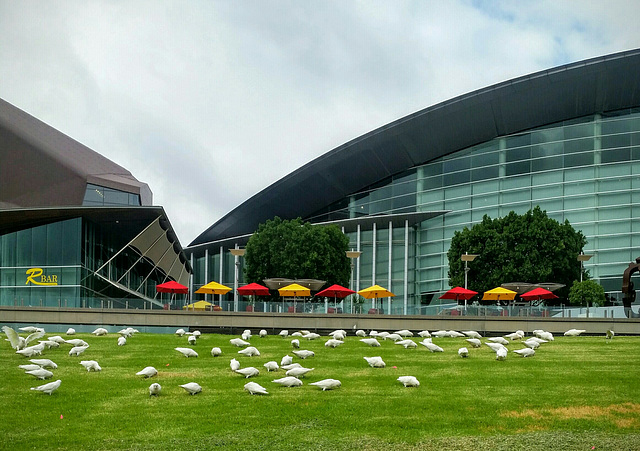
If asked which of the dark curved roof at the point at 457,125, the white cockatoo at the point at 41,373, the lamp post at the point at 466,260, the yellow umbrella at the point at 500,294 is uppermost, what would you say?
the dark curved roof at the point at 457,125

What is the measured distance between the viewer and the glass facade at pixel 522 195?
207ft

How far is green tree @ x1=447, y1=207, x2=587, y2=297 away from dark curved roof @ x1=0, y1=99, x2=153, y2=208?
107 feet

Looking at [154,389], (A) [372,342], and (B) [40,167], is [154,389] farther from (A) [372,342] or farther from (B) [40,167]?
(B) [40,167]

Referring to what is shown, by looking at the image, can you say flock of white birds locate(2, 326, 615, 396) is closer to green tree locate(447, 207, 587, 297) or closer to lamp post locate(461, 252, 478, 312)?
lamp post locate(461, 252, 478, 312)

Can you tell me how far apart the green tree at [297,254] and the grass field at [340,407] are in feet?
108

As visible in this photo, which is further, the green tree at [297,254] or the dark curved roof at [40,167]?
the dark curved roof at [40,167]

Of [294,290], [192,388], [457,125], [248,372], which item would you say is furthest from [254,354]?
[457,125]

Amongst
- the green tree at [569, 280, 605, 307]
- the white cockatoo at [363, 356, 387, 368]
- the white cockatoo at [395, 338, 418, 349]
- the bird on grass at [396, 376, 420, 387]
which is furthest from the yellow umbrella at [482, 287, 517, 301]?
the bird on grass at [396, 376, 420, 387]

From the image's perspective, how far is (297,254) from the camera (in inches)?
2346

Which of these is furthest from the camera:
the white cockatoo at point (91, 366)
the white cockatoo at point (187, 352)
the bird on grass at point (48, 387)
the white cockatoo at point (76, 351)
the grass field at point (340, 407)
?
the white cockatoo at point (187, 352)

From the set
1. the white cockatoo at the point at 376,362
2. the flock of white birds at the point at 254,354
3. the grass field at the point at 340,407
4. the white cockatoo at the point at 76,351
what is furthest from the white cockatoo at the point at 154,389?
the white cockatoo at the point at 76,351

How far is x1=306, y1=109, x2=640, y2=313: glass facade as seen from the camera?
207ft

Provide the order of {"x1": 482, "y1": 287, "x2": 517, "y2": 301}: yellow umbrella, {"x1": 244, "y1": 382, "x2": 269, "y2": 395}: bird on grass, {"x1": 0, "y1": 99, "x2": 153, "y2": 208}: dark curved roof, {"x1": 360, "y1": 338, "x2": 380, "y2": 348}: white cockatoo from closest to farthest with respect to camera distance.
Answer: {"x1": 244, "y1": 382, "x2": 269, "y2": 395}: bird on grass → {"x1": 360, "y1": 338, "x2": 380, "y2": 348}: white cockatoo → {"x1": 482, "y1": 287, "x2": 517, "y2": 301}: yellow umbrella → {"x1": 0, "y1": 99, "x2": 153, "y2": 208}: dark curved roof

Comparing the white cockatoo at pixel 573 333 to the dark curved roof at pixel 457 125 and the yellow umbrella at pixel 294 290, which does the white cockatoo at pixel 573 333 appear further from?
the dark curved roof at pixel 457 125
